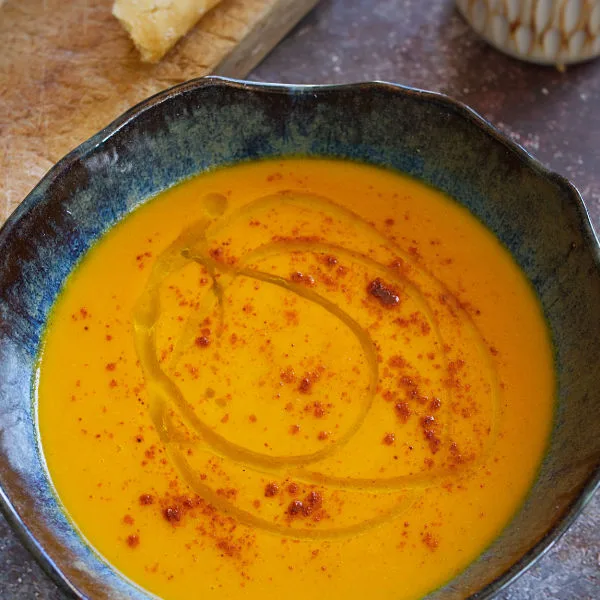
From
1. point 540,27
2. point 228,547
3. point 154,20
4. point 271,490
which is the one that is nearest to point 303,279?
point 271,490

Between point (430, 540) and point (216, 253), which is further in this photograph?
point (216, 253)

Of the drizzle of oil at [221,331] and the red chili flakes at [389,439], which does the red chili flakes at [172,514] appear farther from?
the red chili flakes at [389,439]

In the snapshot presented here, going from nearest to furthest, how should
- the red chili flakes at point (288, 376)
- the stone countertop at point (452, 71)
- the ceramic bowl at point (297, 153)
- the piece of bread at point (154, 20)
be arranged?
the ceramic bowl at point (297, 153) < the red chili flakes at point (288, 376) < the piece of bread at point (154, 20) < the stone countertop at point (452, 71)

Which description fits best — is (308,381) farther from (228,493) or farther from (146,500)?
(146,500)

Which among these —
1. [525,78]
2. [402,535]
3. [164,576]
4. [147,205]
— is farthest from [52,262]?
[525,78]

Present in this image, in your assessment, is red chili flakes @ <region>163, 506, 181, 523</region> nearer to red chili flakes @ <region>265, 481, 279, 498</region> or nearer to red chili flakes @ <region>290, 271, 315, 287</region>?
red chili flakes @ <region>265, 481, 279, 498</region>

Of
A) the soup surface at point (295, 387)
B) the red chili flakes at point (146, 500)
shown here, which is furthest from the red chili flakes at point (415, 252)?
the red chili flakes at point (146, 500)
